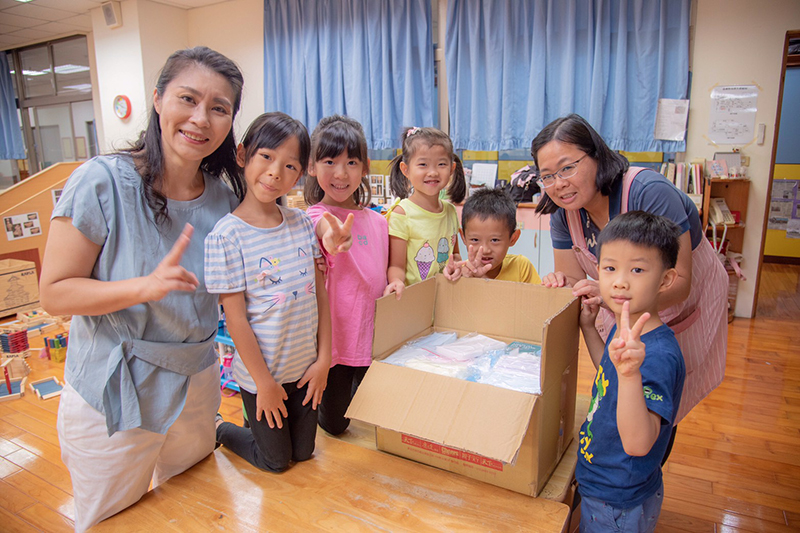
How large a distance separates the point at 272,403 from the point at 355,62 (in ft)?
14.2

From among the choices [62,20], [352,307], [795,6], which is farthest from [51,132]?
[795,6]

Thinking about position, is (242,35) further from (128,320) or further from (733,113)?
(128,320)

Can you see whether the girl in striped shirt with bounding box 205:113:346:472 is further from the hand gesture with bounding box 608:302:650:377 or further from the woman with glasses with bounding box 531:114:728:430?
the hand gesture with bounding box 608:302:650:377

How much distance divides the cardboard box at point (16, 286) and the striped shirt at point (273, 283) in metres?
4.09

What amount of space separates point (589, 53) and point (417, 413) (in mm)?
3838

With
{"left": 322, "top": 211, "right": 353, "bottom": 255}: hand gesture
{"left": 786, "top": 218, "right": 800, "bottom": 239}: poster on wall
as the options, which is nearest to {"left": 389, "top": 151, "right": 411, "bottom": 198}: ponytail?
{"left": 322, "top": 211, "right": 353, "bottom": 255}: hand gesture

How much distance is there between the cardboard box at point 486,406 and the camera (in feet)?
3.31

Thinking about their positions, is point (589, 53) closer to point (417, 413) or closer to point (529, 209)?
point (529, 209)

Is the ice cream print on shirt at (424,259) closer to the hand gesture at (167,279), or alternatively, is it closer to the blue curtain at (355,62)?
the hand gesture at (167,279)

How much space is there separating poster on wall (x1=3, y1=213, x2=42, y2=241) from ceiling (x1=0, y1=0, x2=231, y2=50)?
2586mm

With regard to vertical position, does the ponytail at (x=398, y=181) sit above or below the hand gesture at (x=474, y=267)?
above

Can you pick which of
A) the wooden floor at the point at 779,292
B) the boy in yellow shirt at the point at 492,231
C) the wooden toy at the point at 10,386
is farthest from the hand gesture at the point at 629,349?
the wooden floor at the point at 779,292

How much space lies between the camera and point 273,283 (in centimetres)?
119

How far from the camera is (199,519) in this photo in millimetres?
1052
